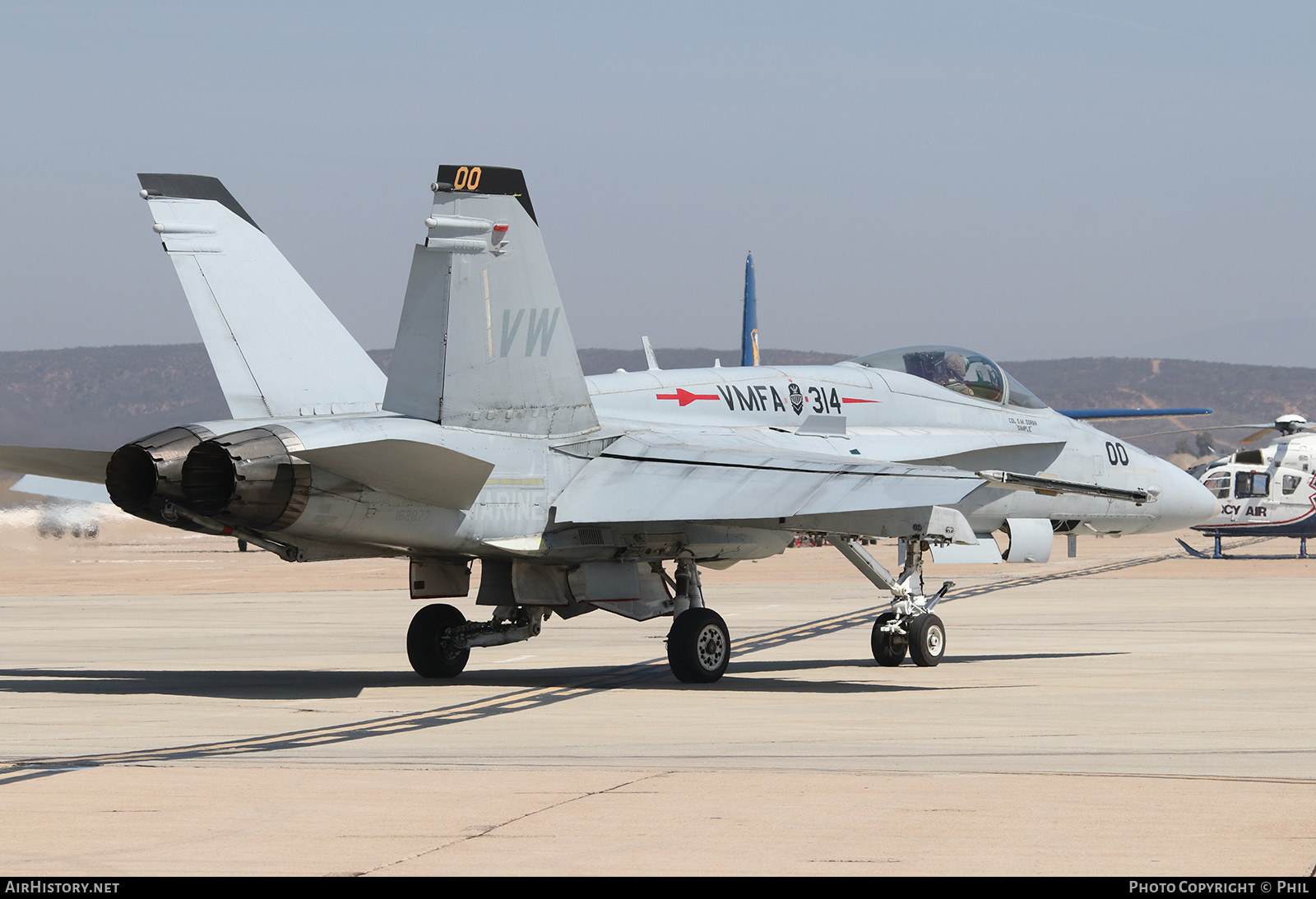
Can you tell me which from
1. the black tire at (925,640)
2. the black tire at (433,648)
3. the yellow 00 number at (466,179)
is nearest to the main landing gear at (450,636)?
the black tire at (433,648)

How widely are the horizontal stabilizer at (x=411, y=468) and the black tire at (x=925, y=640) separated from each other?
546 centimetres

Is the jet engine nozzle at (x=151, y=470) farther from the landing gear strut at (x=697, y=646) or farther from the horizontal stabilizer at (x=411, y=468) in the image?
the landing gear strut at (x=697, y=646)

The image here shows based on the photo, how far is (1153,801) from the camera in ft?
25.5

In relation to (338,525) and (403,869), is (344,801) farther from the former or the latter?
(338,525)

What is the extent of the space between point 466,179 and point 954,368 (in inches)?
289

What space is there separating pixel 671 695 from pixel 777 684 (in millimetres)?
1675

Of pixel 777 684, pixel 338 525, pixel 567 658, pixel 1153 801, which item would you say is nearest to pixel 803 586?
pixel 567 658

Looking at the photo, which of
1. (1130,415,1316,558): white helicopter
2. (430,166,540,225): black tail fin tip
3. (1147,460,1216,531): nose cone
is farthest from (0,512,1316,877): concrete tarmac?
(1130,415,1316,558): white helicopter

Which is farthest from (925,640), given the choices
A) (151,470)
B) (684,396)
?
(151,470)

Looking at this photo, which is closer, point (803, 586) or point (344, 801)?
point (344, 801)

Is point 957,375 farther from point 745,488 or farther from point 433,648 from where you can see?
point 433,648

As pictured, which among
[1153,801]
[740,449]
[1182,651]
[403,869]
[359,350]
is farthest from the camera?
[1182,651]

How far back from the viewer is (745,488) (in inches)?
537

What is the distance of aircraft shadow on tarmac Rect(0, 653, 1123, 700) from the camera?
46.9 ft
